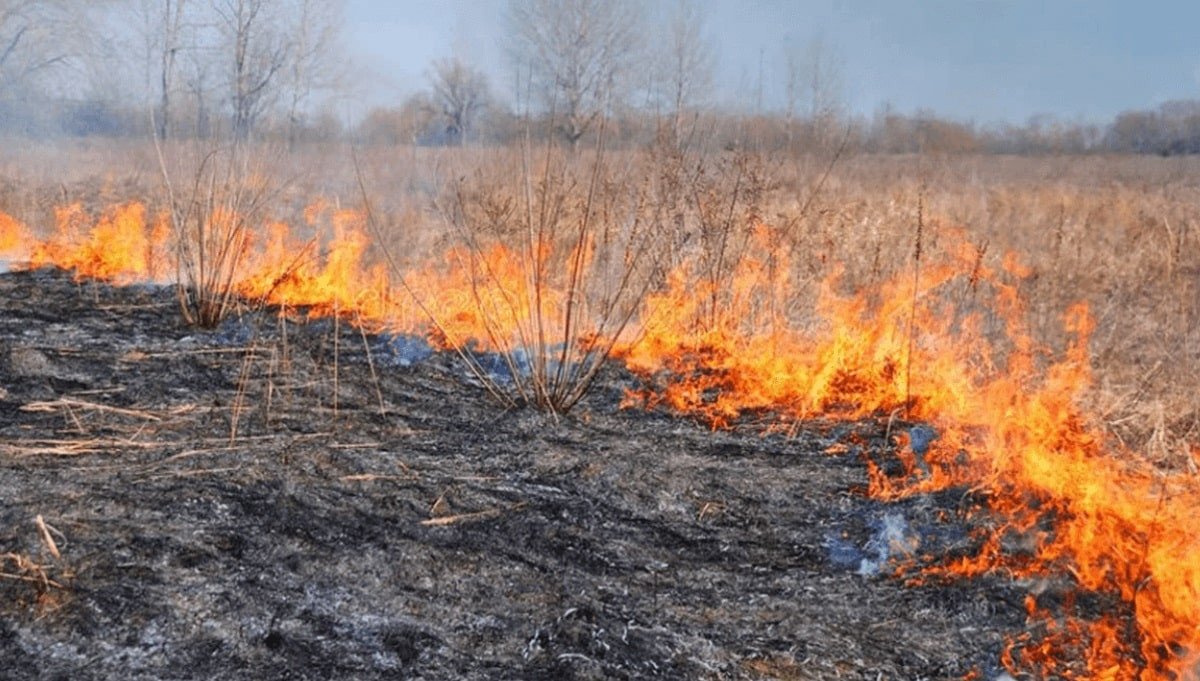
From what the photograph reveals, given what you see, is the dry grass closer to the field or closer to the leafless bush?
the field

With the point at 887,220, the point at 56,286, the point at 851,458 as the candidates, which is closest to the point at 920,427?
the point at 851,458

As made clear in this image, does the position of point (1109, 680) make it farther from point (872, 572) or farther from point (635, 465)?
point (635, 465)

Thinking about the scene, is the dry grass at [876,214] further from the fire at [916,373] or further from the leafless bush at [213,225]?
the leafless bush at [213,225]

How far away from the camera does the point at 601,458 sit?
4.33 m

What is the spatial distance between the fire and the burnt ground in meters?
0.26

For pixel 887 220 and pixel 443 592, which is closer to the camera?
pixel 443 592

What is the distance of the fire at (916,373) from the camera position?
10.2ft

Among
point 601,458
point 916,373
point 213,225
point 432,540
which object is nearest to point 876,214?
point 916,373

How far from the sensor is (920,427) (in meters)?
4.77

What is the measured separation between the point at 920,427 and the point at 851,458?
0.52 metres

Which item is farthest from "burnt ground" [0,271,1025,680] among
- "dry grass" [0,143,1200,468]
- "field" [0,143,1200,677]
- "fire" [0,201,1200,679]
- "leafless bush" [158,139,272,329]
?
"dry grass" [0,143,1200,468]

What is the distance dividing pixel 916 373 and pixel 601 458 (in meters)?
2.15

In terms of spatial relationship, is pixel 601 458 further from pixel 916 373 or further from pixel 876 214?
pixel 876 214

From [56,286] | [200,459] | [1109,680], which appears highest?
[56,286]
